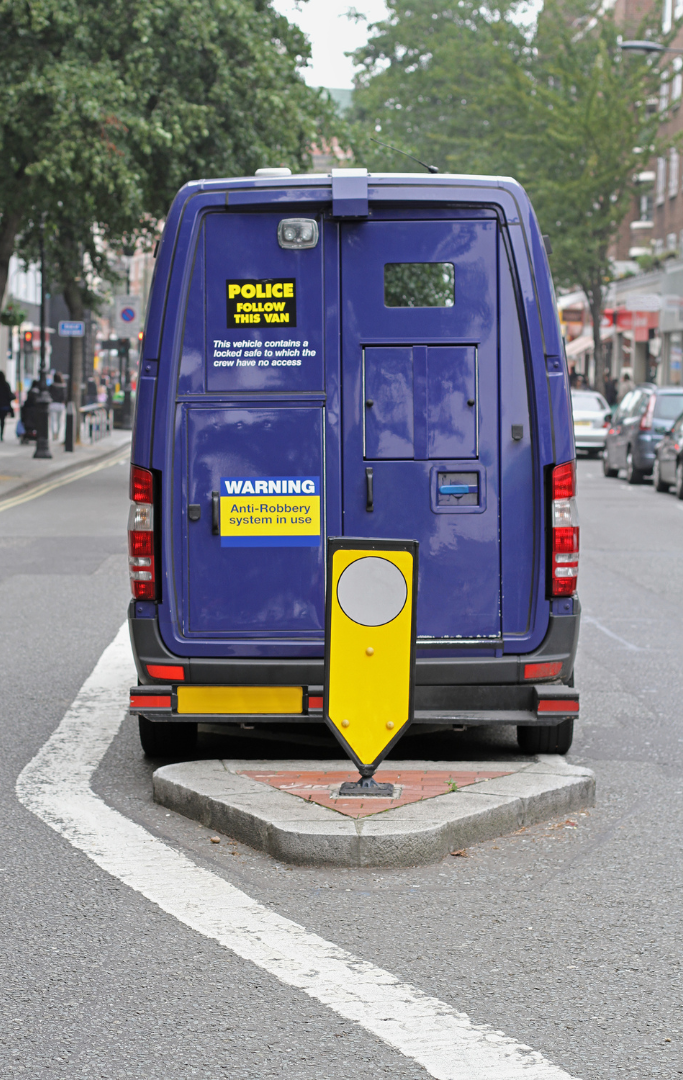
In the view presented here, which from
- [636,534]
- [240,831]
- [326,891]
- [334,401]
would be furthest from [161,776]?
[636,534]

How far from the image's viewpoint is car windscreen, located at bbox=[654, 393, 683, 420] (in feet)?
87.4

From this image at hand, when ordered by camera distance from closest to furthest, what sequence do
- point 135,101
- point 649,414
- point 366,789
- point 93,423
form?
point 366,789 < point 135,101 < point 649,414 < point 93,423

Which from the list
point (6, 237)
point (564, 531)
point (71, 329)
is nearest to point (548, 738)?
point (564, 531)

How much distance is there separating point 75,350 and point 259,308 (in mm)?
34640

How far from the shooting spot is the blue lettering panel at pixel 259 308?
6.13 m

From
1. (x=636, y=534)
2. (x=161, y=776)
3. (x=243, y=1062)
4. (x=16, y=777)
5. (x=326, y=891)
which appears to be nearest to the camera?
(x=243, y=1062)

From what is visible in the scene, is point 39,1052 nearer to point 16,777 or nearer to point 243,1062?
point 243,1062

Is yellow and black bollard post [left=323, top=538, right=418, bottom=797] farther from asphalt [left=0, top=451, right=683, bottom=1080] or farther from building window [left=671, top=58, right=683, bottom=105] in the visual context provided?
building window [left=671, top=58, right=683, bottom=105]

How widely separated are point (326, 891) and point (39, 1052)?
145cm

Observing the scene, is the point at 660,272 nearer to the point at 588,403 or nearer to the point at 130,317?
the point at 588,403

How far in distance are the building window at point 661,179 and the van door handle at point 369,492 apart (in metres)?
52.7

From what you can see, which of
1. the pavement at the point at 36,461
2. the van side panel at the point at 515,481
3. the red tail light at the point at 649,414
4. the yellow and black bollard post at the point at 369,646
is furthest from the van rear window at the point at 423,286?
the red tail light at the point at 649,414

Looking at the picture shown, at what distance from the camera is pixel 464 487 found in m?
6.18

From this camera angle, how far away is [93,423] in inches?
1512
